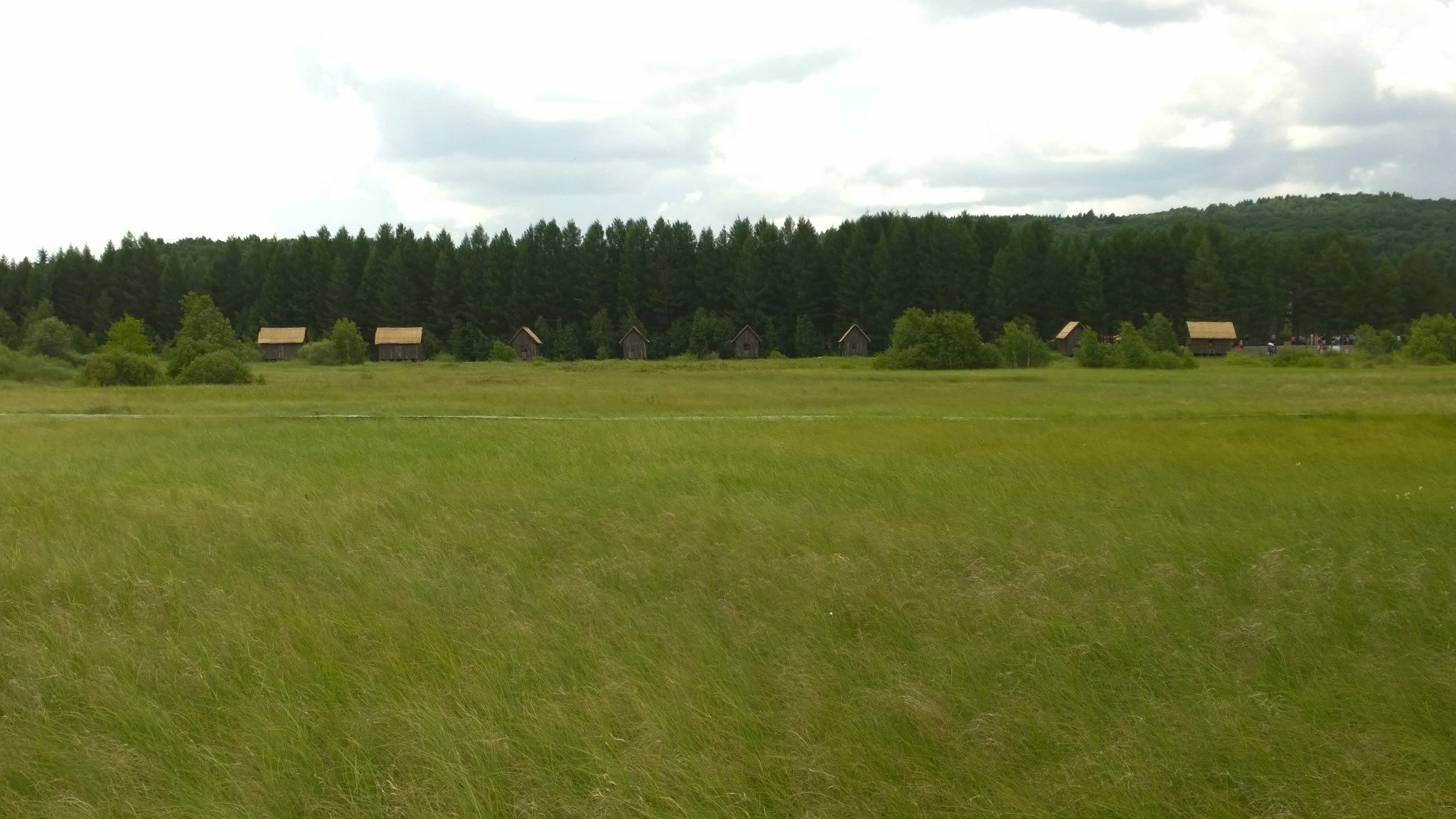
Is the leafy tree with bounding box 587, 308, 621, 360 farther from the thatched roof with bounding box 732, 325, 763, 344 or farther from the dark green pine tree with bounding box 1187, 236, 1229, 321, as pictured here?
the dark green pine tree with bounding box 1187, 236, 1229, 321

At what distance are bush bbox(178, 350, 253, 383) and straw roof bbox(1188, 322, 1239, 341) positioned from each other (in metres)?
79.2

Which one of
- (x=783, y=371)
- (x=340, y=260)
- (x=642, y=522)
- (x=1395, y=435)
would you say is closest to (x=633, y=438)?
(x=642, y=522)

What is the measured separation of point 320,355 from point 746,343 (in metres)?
38.3

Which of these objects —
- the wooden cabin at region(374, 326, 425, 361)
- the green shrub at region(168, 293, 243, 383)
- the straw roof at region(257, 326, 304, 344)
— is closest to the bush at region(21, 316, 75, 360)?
the green shrub at region(168, 293, 243, 383)

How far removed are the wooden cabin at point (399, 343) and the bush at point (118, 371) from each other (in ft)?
192

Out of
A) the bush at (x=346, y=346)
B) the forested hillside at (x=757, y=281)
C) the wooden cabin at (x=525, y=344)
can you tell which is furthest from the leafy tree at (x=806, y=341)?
the bush at (x=346, y=346)

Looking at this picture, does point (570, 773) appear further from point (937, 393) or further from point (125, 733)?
point (937, 393)

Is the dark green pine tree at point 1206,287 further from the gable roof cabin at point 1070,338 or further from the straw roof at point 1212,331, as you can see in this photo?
the gable roof cabin at point 1070,338

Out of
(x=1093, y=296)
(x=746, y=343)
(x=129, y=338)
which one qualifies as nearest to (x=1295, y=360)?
(x=1093, y=296)

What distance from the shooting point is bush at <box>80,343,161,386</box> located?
168 feet

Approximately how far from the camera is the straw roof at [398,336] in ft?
364

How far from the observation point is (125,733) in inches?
302

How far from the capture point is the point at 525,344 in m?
114

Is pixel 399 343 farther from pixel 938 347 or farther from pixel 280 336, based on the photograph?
pixel 938 347
